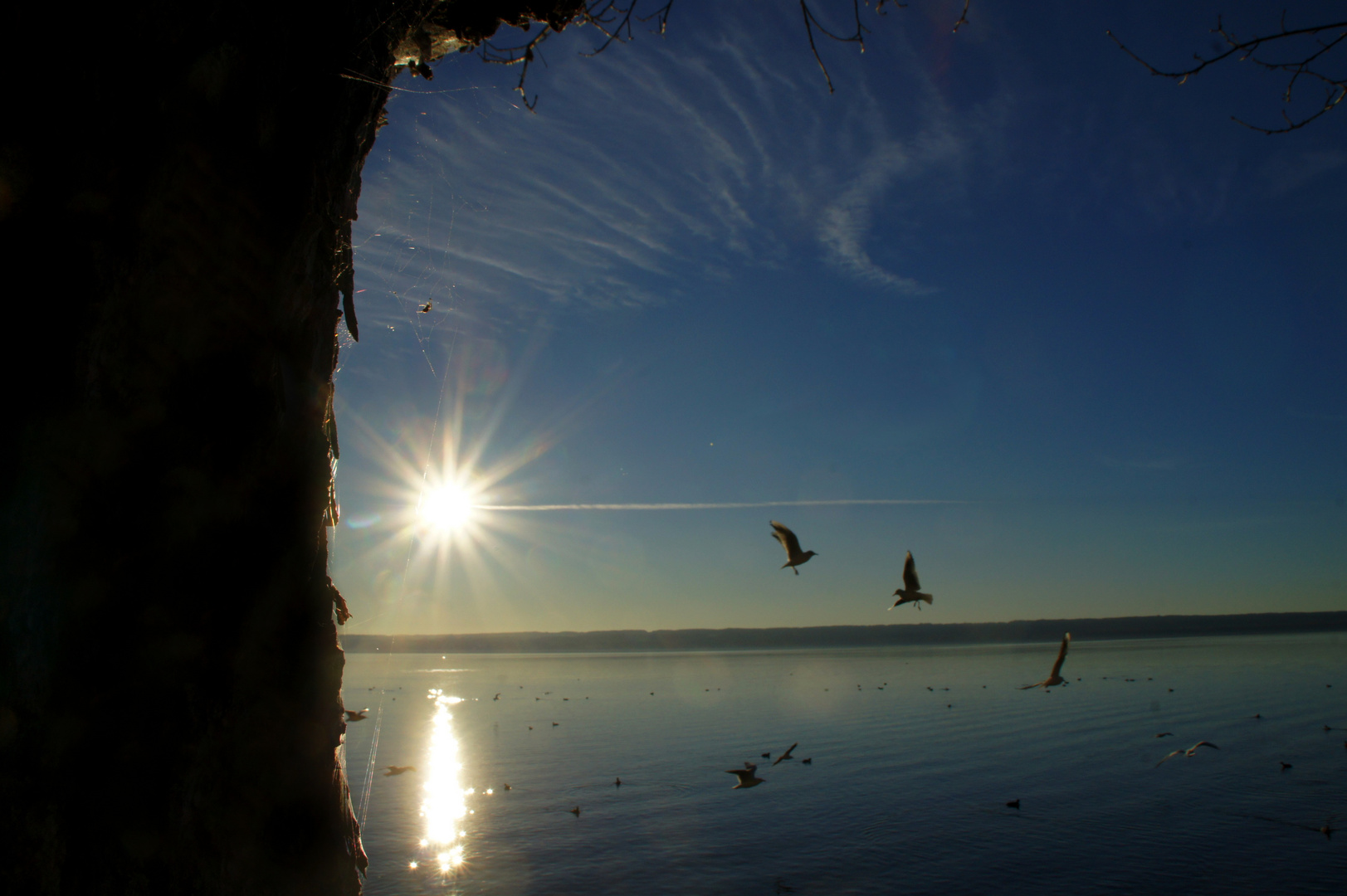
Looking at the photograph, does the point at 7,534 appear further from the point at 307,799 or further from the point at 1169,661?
the point at 1169,661

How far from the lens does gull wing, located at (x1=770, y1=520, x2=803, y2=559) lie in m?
11.8

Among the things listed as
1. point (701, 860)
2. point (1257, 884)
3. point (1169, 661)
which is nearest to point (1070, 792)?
point (1257, 884)

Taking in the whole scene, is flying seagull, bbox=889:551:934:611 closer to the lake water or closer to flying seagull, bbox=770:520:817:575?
flying seagull, bbox=770:520:817:575

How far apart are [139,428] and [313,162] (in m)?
1.04

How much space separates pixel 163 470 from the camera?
5.92 feet

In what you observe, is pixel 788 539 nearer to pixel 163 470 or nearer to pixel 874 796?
pixel 163 470

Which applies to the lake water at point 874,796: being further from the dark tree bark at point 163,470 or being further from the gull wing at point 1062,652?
the dark tree bark at point 163,470

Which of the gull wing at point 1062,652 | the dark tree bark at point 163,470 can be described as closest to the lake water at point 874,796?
the gull wing at point 1062,652

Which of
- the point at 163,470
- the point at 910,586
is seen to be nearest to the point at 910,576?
the point at 910,586

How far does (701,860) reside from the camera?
54.4 feet

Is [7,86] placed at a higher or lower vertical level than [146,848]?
higher

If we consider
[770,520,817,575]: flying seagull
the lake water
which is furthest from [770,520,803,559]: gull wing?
the lake water

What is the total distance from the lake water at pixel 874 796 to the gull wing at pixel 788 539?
750cm

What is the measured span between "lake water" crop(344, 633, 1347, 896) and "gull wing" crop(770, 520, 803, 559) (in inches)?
295
